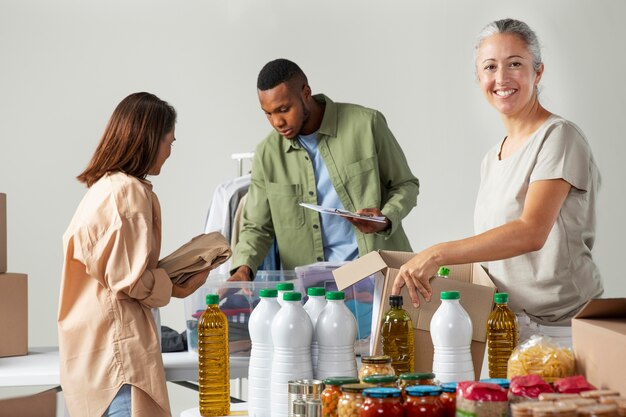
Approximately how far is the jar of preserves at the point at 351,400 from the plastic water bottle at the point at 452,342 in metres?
0.34

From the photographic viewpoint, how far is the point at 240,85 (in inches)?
221

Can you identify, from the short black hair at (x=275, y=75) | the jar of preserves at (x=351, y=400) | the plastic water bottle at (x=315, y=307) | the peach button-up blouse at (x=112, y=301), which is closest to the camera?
the jar of preserves at (x=351, y=400)

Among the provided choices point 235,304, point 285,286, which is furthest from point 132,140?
point 285,286

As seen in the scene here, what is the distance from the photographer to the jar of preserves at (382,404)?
134cm

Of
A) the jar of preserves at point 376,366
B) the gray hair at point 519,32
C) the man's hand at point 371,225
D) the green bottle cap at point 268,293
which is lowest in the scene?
the jar of preserves at point 376,366

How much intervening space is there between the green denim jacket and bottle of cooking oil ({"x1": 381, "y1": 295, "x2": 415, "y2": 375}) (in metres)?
1.39

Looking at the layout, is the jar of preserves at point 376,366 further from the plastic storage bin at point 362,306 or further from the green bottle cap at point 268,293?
the plastic storage bin at point 362,306

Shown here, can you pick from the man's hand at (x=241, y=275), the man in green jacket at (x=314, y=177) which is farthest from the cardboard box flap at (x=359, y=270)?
the man in green jacket at (x=314, y=177)

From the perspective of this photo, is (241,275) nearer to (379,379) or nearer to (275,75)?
(275,75)

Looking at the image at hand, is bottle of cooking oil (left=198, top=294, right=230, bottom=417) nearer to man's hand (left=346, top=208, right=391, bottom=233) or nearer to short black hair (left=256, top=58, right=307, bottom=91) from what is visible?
man's hand (left=346, top=208, right=391, bottom=233)

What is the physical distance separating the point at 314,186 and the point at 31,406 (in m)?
1.32

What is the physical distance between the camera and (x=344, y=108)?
3496mm

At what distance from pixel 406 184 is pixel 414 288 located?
1516mm

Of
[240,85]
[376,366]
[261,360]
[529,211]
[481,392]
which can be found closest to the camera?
[481,392]
